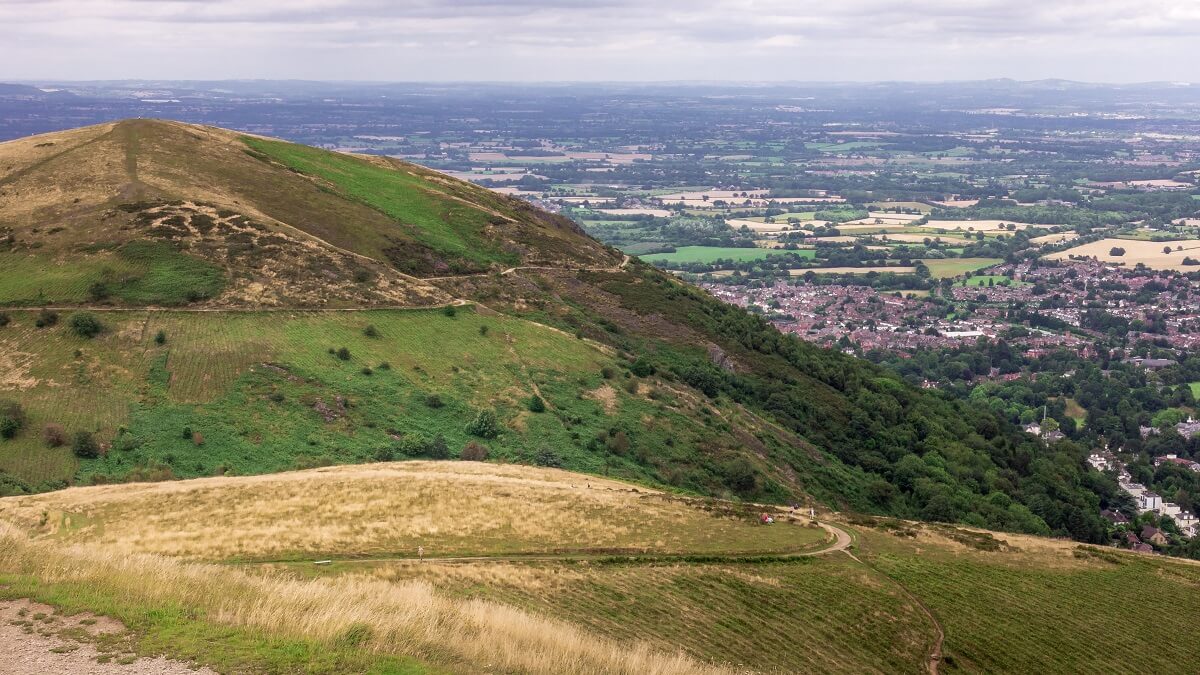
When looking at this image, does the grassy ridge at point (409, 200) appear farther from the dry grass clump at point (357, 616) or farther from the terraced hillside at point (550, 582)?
the dry grass clump at point (357, 616)

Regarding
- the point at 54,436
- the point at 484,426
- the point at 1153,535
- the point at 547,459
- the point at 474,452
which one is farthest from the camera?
the point at 1153,535

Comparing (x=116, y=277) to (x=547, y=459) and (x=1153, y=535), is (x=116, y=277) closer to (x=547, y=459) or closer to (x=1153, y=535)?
(x=547, y=459)

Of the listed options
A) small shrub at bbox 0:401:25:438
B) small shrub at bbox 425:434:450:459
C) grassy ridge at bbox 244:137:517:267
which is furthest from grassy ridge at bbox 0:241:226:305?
small shrub at bbox 425:434:450:459

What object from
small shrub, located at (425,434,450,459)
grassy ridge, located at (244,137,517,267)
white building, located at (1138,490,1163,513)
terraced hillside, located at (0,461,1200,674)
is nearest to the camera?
terraced hillside, located at (0,461,1200,674)

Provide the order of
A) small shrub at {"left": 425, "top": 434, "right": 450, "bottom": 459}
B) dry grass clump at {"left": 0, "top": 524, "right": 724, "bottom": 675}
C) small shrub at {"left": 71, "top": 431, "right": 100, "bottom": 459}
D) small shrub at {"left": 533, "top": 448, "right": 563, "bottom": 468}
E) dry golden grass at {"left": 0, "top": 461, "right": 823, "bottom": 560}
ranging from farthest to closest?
small shrub at {"left": 533, "top": 448, "right": 563, "bottom": 468} → small shrub at {"left": 425, "top": 434, "right": 450, "bottom": 459} → small shrub at {"left": 71, "top": 431, "right": 100, "bottom": 459} → dry golden grass at {"left": 0, "top": 461, "right": 823, "bottom": 560} → dry grass clump at {"left": 0, "top": 524, "right": 724, "bottom": 675}

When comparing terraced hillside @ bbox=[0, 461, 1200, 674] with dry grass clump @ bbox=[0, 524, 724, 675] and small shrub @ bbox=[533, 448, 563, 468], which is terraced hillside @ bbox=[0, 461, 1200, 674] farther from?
small shrub @ bbox=[533, 448, 563, 468]

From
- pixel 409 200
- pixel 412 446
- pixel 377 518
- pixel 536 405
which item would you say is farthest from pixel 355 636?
pixel 409 200

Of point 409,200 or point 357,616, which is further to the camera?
point 409,200
